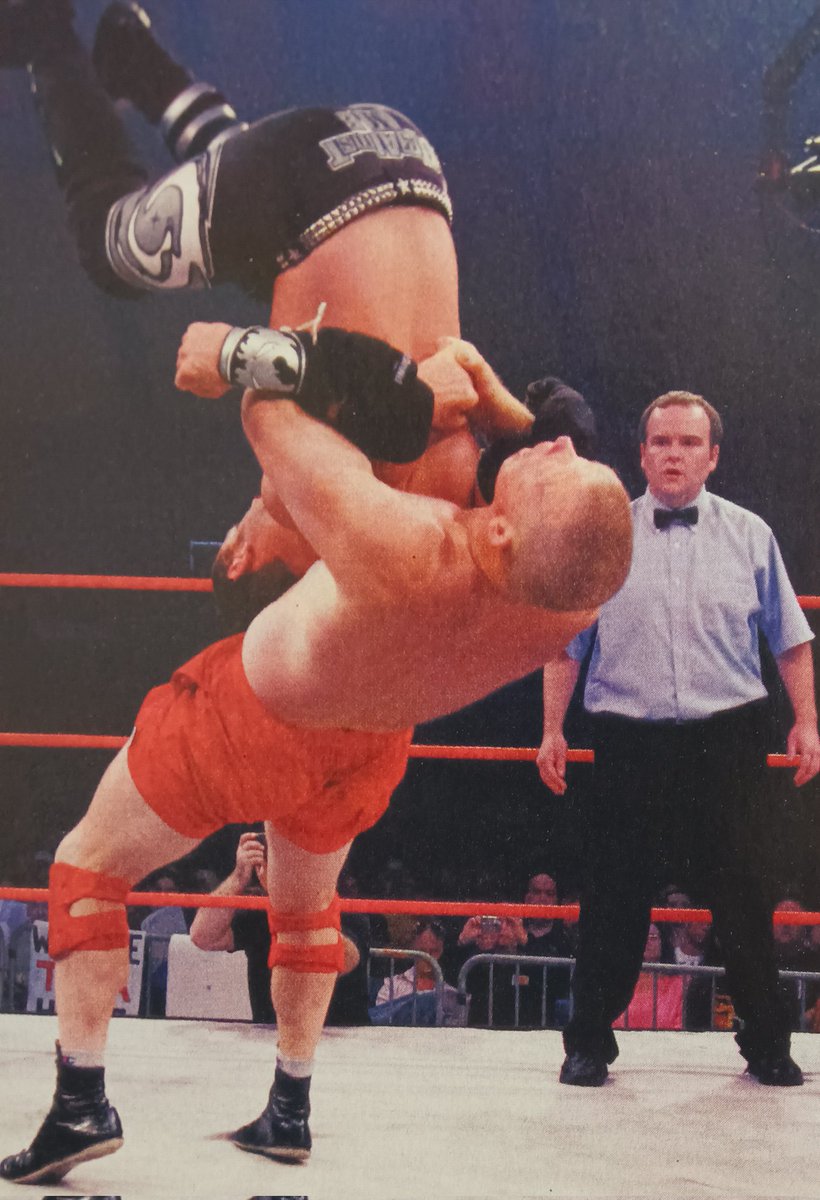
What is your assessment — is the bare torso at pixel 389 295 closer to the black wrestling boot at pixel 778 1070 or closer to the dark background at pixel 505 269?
the dark background at pixel 505 269

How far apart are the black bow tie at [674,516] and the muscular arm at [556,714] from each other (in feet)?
0.79

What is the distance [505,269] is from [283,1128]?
1351 mm

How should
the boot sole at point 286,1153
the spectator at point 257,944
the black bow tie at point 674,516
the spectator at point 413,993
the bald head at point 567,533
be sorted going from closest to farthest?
the bald head at point 567,533 < the boot sole at point 286,1153 < the black bow tie at point 674,516 < the spectator at point 257,944 < the spectator at point 413,993

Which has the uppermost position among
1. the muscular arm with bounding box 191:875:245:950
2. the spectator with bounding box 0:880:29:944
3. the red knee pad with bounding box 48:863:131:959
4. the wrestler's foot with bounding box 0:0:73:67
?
the wrestler's foot with bounding box 0:0:73:67

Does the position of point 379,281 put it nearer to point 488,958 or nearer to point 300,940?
point 300,940

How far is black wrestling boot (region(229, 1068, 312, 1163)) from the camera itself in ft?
3.93

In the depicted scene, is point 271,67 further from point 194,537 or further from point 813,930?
point 813,930

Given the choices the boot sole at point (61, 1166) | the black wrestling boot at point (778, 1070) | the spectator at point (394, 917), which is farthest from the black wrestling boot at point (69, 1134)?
the spectator at point (394, 917)

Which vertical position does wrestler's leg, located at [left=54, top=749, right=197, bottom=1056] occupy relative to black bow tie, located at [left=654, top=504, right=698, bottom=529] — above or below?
below

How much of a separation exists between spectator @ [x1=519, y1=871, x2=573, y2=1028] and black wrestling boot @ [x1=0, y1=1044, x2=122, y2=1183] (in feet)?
4.96

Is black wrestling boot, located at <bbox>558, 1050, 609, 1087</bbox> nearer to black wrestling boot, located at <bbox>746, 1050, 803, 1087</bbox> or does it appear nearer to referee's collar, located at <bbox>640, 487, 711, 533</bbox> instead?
black wrestling boot, located at <bbox>746, 1050, 803, 1087</bbox>

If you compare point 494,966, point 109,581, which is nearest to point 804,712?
point 109,581

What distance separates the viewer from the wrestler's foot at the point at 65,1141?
109 cm

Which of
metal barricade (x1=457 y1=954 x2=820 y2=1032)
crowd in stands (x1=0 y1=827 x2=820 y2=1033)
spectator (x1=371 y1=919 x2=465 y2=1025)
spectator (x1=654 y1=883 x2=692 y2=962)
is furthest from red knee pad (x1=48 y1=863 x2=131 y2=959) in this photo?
spectator (x1=654 y1=883 x2=692 y2=962)
